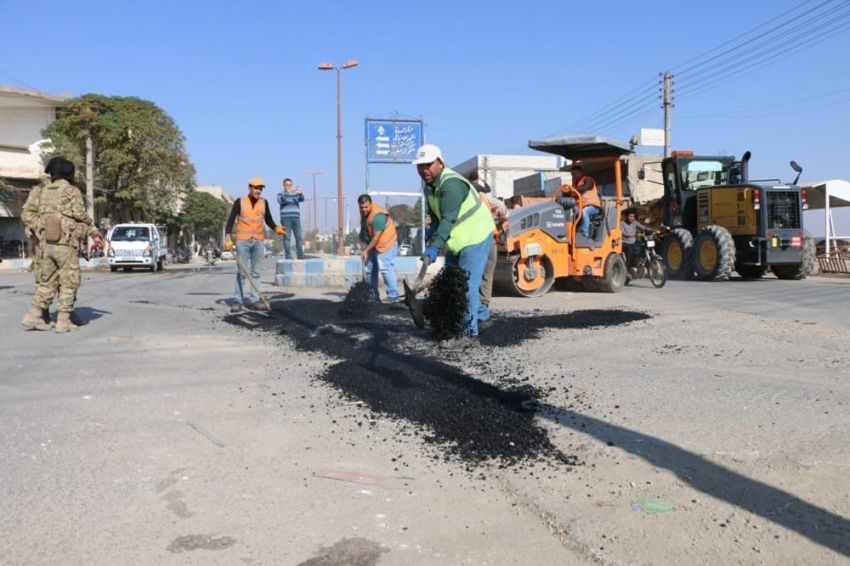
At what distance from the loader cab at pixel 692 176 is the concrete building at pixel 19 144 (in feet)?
109

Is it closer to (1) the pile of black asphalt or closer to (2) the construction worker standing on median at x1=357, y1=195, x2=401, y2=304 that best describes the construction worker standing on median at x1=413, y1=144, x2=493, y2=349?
(1) the pile of black asphalt

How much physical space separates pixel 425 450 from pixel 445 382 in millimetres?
1268

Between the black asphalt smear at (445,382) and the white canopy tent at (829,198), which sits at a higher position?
the white canopy tent at (829,198)

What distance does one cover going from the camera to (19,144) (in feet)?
124

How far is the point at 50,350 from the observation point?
21.1ft

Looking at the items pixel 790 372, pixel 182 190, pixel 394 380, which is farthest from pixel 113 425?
pixel 182 190

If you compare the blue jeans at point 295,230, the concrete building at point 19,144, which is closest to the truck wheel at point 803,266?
the blue jeans at point 295,230

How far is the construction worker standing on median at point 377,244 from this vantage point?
9.84 metres

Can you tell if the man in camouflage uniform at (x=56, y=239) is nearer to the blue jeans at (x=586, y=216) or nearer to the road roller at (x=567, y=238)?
the road roller at (x=567, y=238)

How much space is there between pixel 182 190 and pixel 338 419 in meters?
39.1

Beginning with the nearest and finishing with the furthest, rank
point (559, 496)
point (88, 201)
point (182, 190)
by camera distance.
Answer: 1. point (559, 496)
2. point (88, 201)
3. point (182, 190)

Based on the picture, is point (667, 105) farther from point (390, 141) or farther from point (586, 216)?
point (586, 216)

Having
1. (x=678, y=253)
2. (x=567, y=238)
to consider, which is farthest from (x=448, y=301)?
(x=678, y=253)

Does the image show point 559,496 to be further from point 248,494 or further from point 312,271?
point 312,271
